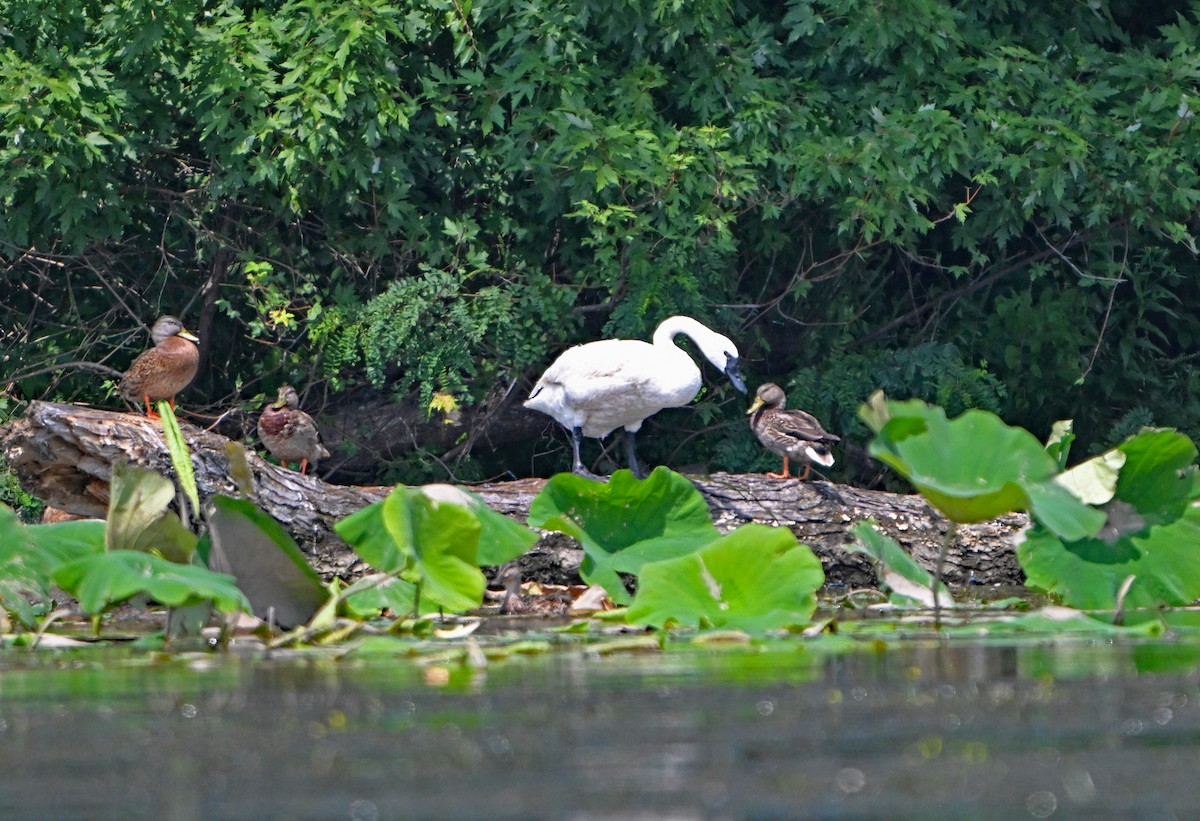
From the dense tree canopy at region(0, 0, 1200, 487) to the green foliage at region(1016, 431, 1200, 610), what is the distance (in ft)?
14.6

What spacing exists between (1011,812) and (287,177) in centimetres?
821

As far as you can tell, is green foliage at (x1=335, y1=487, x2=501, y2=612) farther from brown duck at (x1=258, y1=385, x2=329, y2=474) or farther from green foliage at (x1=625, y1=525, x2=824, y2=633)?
brown duck at (x1=258, y1=385, x2=329, y2=474)

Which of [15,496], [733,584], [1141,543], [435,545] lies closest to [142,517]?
[435,545]

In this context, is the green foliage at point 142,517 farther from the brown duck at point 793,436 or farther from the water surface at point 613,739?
the brown duck at point 793,436

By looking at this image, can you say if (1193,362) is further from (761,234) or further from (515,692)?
(515,692)

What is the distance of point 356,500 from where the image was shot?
704 centimetres

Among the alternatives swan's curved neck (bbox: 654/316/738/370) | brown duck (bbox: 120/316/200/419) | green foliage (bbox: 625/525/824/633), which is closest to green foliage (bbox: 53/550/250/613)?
green foliage (bbox: 625/525/824/633)

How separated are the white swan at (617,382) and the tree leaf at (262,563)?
143 inches

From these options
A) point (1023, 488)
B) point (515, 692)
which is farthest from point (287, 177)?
point (515, 692)

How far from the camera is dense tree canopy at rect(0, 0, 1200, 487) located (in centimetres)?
941

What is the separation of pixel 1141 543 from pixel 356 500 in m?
3.27

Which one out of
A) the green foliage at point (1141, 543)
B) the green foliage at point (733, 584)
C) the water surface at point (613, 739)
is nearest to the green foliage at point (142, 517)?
the water surface at point (613, 739)

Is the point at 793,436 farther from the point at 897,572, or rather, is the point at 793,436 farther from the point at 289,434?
the point at 897,572

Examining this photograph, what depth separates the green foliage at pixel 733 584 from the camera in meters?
4.58
